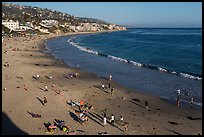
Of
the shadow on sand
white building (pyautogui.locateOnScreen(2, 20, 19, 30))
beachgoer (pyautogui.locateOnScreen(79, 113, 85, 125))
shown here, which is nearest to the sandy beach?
the shadow on sand

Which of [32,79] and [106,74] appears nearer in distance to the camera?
[32,79]

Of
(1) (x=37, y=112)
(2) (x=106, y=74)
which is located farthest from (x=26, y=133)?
(2) (x=106, y=74)

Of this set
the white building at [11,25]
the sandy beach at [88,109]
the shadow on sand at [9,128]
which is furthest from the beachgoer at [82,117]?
the white building at [11,25]

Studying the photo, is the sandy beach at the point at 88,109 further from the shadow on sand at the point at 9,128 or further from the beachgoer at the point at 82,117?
the beachgoer at the point at 82,117

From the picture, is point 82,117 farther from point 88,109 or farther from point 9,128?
point 9,128

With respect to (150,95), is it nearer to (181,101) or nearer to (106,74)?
(181,101)

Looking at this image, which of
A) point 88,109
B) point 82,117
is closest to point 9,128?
point 82,117

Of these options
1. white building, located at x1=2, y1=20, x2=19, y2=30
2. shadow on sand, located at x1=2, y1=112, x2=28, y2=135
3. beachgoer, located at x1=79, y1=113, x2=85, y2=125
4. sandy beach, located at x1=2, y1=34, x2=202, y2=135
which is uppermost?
white building, located at x1=2, y1=20, x2=19, y2=30

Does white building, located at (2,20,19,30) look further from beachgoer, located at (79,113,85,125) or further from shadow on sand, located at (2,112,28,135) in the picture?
beachgoer, located at (79,113,85,125)

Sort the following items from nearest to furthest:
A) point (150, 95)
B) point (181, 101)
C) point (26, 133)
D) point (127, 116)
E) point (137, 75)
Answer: point (26, 133) < point (127, 116) < point (181, 101) < point (150, 95) < point (137, 75)
